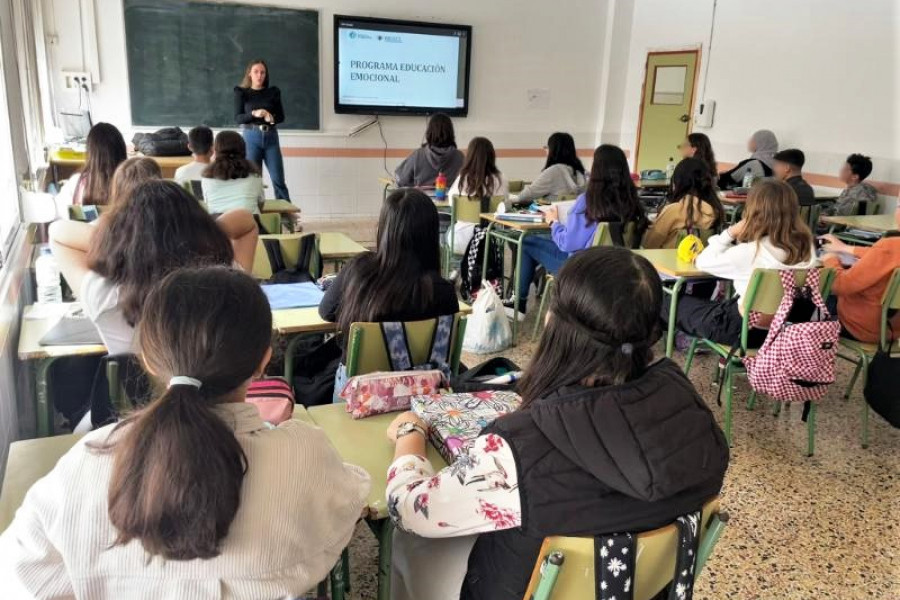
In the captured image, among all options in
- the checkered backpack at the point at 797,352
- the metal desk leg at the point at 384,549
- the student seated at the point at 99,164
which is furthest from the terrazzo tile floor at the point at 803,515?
the student seated at the point at 99,164

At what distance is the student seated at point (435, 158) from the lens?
5.55 m

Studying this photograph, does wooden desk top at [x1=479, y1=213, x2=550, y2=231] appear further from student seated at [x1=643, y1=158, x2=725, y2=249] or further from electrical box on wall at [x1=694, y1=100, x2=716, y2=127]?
electrical box on wall at [x1=694, y1=100, x2=716, y2=127]

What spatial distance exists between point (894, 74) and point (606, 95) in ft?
11.8

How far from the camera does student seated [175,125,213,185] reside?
15.1 feet

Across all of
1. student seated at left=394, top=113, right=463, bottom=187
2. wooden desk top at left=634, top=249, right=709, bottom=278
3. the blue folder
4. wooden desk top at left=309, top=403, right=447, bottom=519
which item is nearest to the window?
student seated at left=394, top=113, right=463, bottom=187

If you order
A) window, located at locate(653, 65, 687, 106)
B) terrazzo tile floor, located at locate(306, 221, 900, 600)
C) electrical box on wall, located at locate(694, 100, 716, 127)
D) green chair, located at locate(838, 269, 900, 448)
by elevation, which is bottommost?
terrazzo tile floor, located at locate(306, 221, 900, 600)

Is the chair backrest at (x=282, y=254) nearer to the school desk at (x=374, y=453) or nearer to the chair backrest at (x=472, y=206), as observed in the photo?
the school desk at (x=374, y=453)

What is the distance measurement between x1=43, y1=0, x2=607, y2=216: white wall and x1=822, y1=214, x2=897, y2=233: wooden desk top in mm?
4293

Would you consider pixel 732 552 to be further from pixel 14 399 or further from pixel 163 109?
pixel 163 109

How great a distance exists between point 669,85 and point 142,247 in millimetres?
7598

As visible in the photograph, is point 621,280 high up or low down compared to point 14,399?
up

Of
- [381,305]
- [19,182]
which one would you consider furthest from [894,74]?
[19,182]

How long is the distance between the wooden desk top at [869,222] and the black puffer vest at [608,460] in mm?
4520

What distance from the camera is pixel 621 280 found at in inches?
49.1
